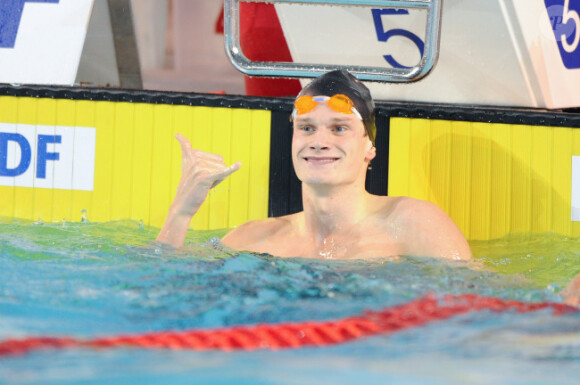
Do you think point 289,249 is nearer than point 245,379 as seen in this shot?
No

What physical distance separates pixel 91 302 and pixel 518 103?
82.4 inches

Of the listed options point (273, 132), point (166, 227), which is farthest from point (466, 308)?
point (273, 132)

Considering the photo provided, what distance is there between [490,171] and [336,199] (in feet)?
2.82

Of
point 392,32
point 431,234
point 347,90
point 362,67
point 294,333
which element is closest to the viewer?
point 294,333

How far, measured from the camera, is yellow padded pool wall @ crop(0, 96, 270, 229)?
10.5 ft

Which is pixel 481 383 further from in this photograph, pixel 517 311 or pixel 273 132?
pixel 273 132

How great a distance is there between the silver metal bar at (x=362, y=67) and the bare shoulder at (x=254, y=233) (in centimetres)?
58

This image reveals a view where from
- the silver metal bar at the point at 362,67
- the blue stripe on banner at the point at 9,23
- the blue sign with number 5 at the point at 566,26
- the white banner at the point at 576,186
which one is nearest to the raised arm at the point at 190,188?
the silver metal bar at the point at 362,67

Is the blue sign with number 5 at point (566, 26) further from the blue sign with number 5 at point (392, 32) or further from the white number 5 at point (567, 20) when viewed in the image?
the blue sign with number 5 at point (392, 32)

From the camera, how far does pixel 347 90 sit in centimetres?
253

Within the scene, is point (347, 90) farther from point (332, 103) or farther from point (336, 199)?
point (336, 199)

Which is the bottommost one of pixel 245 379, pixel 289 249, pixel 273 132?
pixel 245 379

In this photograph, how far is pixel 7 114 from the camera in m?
3.23

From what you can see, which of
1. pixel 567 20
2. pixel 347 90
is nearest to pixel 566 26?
pixel 567 20
